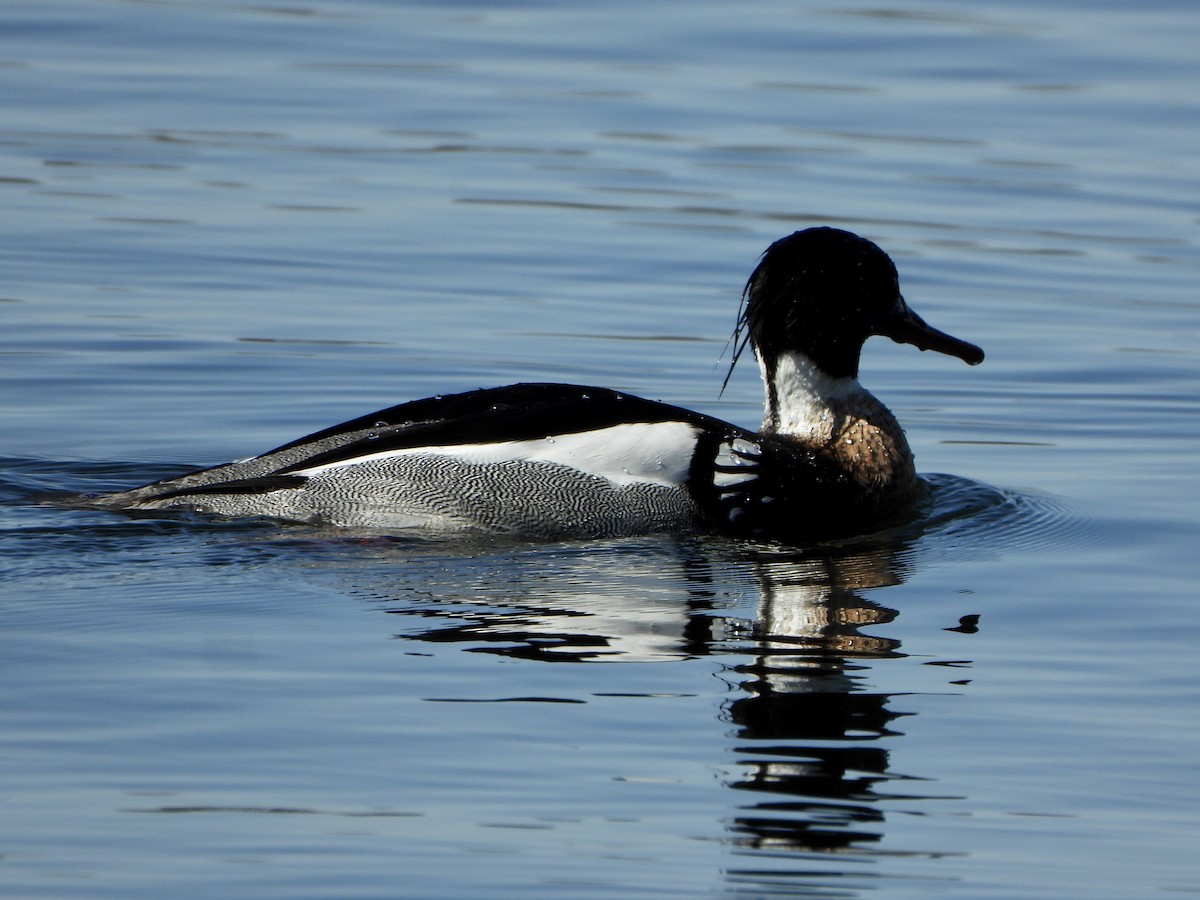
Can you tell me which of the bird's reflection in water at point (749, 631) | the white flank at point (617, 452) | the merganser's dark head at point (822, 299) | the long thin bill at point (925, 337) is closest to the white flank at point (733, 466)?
the white flank at point (617, 452)

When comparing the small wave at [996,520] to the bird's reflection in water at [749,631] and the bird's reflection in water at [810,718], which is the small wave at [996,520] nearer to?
the bird's reflection in water at [749,631]

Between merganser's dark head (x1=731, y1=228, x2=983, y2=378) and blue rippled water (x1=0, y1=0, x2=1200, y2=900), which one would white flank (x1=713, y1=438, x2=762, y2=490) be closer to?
blue rippled water (x1=0, y1=0, x2=1200, y2=900)

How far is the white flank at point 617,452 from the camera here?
8758mm

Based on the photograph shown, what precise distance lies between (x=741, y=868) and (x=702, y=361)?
7289 millimetres

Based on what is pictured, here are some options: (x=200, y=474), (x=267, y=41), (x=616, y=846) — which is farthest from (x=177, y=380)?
(x=267, y=41)

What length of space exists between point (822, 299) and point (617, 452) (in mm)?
1271

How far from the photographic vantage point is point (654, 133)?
1770 cm

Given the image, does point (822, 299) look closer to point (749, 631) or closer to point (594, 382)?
point (749, 631)

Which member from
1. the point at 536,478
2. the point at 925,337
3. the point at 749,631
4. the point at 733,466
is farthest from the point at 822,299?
the point at 749,631

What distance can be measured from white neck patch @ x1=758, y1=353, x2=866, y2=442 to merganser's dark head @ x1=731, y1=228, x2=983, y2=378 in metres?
0.04

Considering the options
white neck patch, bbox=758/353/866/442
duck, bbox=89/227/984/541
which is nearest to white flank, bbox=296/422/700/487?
duck, bbox=89/227/984/541

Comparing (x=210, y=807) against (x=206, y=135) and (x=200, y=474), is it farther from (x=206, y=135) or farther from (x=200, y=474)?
(x=206, y=135)

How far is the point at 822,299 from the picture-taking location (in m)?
9.36

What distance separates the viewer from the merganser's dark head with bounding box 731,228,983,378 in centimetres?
930
